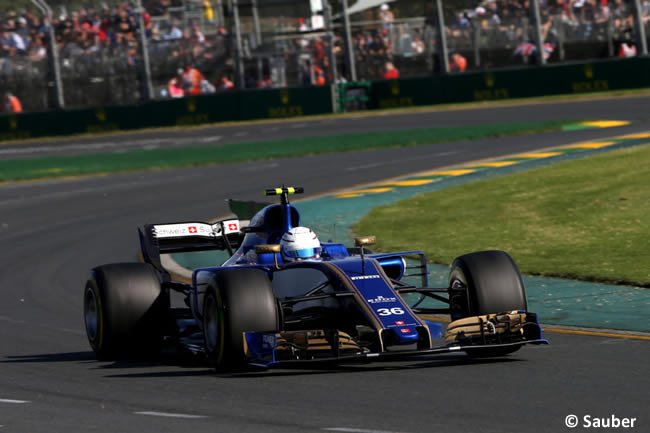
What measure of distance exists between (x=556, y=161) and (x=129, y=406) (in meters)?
17.4

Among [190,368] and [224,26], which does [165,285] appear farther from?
[224,26]

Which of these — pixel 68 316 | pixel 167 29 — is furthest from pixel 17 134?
pixel 68 316

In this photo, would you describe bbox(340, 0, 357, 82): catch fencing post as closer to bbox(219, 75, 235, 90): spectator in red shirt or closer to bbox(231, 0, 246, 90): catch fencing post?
bbox(231, 0, 246, 90): catch fencing post

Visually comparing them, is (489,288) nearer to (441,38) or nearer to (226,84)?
(441,38)

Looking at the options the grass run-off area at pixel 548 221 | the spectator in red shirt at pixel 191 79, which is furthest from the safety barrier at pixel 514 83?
the grass run-off area at pixel 548 221

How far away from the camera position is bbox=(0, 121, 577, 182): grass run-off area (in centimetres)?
3017

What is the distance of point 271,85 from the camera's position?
3903 centimetres

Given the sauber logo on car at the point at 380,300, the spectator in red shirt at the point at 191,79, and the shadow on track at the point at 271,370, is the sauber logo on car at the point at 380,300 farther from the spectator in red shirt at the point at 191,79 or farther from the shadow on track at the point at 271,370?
A: the spectator in red shirt at the point at 191,79

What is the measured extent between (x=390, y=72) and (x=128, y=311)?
29.3m

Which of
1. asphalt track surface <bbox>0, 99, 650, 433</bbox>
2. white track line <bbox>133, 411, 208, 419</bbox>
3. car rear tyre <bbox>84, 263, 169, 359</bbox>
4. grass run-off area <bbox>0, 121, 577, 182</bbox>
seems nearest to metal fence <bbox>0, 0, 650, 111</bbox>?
grass run-off area <bbox>0, 121, 577, 182</bbox>

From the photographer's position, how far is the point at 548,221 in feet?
54.2

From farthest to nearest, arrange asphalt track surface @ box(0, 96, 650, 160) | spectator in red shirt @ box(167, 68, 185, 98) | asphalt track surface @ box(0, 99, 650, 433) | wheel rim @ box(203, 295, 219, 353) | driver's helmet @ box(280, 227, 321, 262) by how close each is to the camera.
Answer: spectator in red shirt @ box(167, 68, 185, 98), asphalt track surface @ box(0, 96, 650, 160), driver's helmet @ box(280, 227, 321, 262), wheel rim @ box(203, 295, 219, 353), asphalt track surface @ box(0, 99, 650, 433)

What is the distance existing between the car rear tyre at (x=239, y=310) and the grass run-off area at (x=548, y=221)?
4.99 metres

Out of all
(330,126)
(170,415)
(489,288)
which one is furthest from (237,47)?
(170,415)
